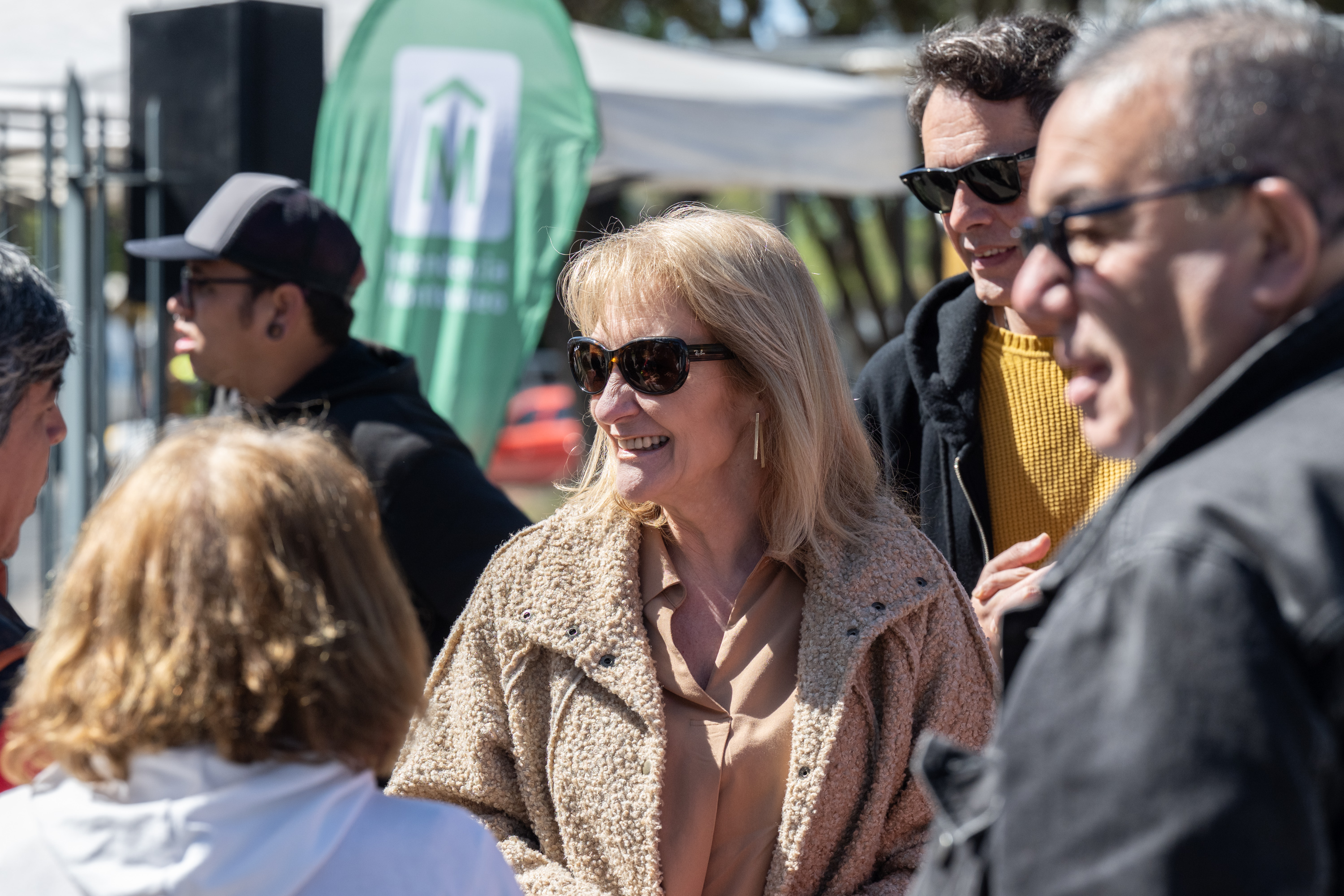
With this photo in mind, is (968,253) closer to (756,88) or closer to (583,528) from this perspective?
(583,528)

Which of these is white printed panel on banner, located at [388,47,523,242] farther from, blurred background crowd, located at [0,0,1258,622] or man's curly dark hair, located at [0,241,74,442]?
man's curly dark hair, located at [0,241,74,442]

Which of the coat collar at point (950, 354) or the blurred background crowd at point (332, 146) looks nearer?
the coat collar at point (950, 354)

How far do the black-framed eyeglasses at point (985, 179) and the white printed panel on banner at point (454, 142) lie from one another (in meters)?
2.41

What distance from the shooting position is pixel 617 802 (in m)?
1.97

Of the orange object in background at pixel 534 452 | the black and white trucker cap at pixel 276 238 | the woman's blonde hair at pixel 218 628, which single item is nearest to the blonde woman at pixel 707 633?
the woman's blonde hair at pixel 218 628

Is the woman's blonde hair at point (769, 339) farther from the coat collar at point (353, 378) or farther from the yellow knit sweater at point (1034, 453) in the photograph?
the coat collar at point (353, 378)

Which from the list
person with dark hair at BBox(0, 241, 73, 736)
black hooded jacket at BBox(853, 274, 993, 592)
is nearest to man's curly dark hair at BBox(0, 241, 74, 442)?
person with dark hair at BBox(0, 241, 73, 736)

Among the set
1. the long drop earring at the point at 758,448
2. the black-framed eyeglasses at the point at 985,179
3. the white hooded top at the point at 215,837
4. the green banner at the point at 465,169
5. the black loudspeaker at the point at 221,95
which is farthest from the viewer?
the green banner at the point at 465,169

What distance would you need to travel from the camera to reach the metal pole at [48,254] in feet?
15.1

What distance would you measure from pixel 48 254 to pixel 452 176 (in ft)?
5.05

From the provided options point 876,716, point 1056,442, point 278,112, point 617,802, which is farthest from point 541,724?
point 278,112

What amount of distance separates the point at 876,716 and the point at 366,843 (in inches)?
39.1

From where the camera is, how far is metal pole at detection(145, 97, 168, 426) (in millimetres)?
4668

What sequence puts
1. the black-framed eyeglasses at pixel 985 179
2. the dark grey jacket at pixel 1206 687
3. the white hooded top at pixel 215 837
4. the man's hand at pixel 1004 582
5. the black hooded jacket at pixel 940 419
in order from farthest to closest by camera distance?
the black hooded jacket at pixel 940 419
the black-framed eyeglasses at pixel 985 179
the man's hand at pixel 1004 582
the white hooded top at pixel 215 837
the dark grey jacket at pixel 1206 687
